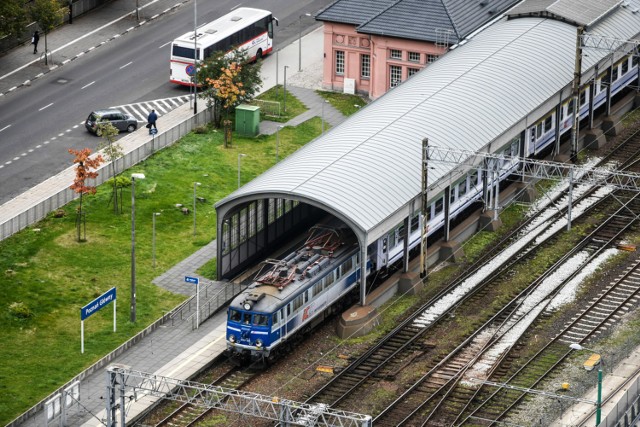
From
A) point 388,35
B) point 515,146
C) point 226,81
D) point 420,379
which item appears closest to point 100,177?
point 226,81

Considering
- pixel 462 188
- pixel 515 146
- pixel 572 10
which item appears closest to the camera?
pixel 462 188

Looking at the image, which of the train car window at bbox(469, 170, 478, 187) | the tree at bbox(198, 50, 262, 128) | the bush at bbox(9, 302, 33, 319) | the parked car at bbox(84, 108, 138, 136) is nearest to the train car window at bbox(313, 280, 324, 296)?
the bush at bbox(9, 302, 33, 319)

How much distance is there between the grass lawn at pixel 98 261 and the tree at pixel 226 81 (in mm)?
2239

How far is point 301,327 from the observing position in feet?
263

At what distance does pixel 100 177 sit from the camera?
99.7 meters

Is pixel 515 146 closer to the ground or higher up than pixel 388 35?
closer to the ground

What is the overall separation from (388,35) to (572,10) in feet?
43.1

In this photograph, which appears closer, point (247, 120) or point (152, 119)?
point (152, 119)

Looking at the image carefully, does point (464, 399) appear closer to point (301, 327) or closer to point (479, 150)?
point (301, 327)

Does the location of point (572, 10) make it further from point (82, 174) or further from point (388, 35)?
→ point (82, 174)

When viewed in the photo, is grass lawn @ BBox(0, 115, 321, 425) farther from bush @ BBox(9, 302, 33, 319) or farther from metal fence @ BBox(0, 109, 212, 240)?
metal fence @ BBox(0, 109, 212, 240)

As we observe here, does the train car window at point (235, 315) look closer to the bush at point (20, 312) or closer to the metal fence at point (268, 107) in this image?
the bush at point (20, 312)

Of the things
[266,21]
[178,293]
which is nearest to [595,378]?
[178,293]

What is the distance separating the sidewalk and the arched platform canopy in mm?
5342
